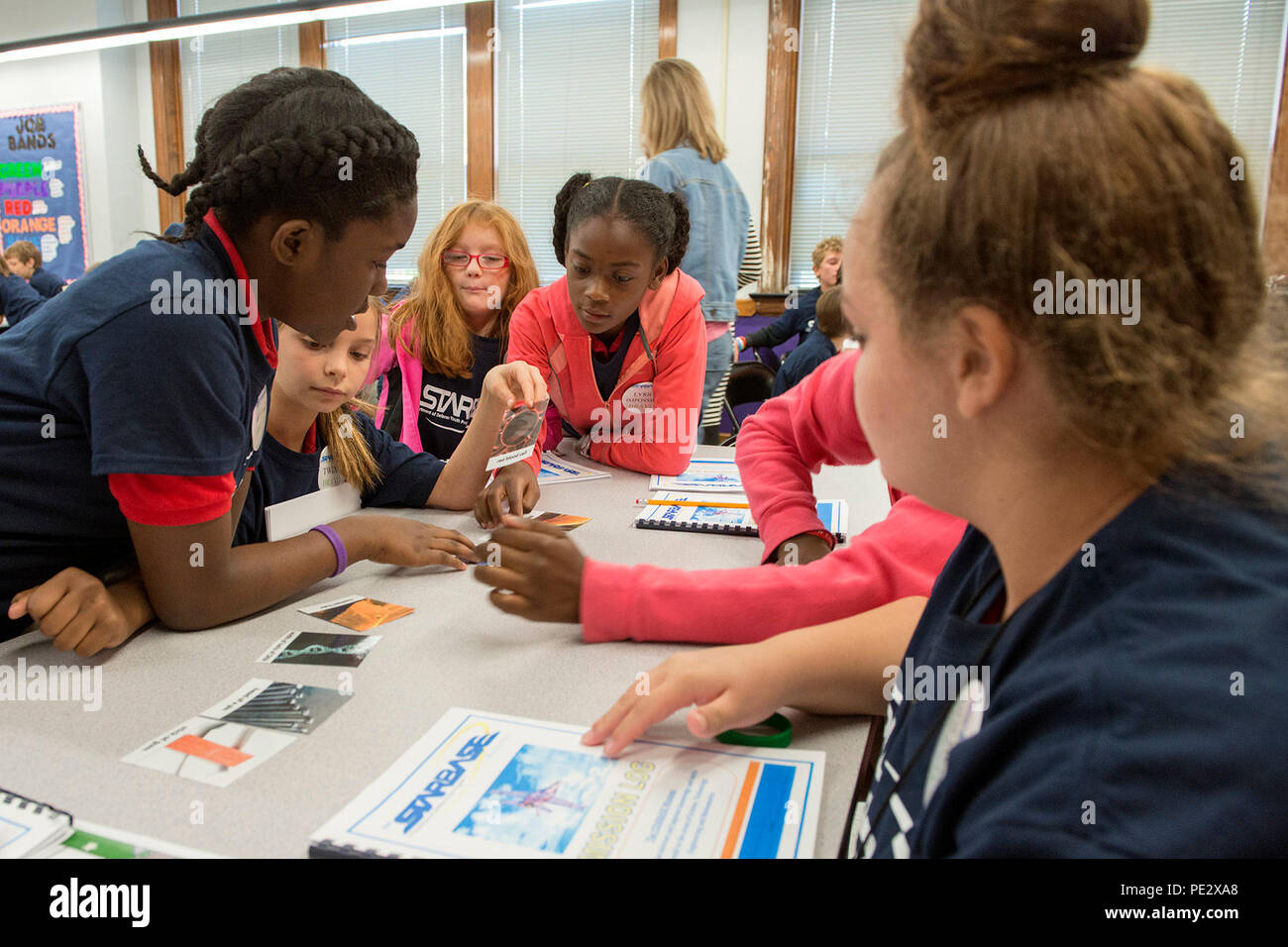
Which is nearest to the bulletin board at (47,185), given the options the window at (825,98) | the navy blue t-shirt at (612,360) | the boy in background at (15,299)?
the boy in background at (15,299)

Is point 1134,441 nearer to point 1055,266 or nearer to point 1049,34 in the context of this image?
point 1055,266

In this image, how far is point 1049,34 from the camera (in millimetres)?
470

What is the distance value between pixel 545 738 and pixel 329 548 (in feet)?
1.72

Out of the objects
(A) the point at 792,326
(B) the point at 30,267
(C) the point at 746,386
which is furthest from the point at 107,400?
(B) the point at 30,267

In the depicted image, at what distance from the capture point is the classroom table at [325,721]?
25.9 inches

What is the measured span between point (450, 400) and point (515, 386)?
25.7 inches

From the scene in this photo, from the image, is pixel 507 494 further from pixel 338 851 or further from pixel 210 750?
pixel 338 851

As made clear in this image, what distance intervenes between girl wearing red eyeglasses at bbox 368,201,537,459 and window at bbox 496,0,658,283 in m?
3.17

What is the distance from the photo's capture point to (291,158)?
100cm

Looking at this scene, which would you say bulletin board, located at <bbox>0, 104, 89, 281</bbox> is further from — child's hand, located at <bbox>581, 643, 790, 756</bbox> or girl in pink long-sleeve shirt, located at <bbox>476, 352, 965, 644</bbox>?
child's hand, located at <bbox>581, 643, 790, 756</bbox>

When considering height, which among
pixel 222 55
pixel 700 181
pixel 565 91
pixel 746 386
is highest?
pixel 222 55

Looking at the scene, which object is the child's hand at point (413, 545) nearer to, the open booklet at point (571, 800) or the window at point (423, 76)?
the open booklet at point (571, 800)

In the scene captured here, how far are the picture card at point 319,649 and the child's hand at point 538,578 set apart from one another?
0.15m
